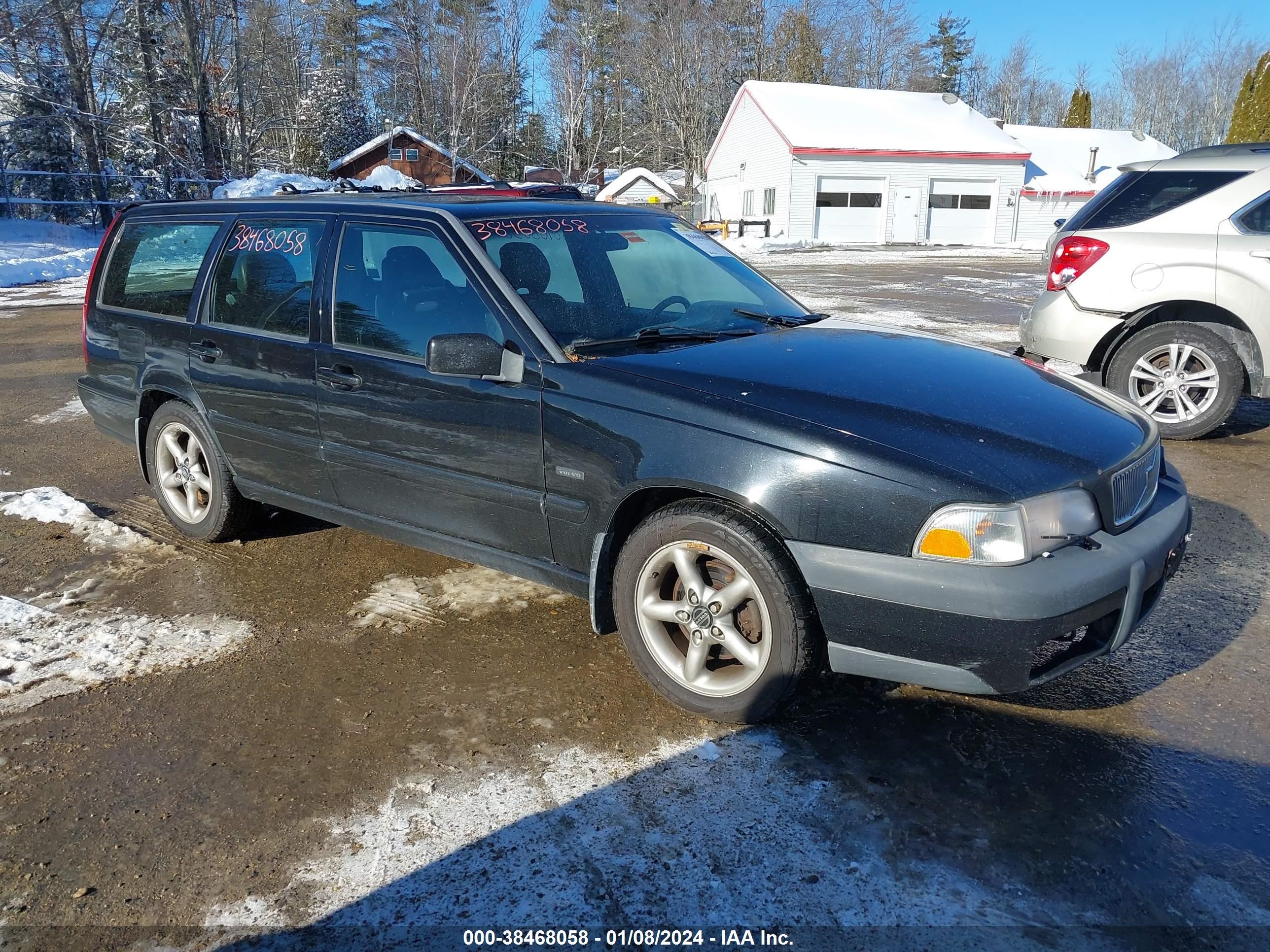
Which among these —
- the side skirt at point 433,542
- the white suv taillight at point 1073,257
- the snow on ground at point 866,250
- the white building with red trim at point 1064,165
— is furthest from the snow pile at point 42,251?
the white building with red trim at point 1064,165

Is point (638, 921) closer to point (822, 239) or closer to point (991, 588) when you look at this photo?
point (991, 588)

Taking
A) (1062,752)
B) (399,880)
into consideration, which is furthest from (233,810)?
(1062,752)

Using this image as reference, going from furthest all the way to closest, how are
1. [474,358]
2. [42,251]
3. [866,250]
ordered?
[866,250] < [42,251] < [474,358]

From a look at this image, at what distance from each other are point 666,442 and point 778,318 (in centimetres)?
129

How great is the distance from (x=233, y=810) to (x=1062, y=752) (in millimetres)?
2529

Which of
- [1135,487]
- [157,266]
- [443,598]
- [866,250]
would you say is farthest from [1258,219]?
[866,250]

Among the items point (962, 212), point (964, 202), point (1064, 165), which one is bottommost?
point (962, 212)

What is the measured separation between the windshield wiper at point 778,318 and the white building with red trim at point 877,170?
33.9m

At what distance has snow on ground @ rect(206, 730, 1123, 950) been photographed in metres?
2.32

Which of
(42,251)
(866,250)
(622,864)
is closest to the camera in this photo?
(622,864)

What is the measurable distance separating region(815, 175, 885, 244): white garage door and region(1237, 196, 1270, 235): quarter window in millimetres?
32058

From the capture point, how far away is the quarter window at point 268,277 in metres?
4.17

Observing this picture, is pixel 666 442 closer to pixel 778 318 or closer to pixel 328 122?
pixel 778 318

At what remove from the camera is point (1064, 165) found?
42.7 m
